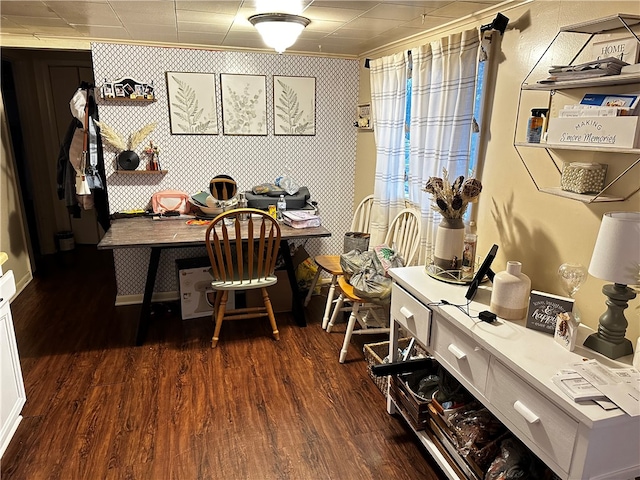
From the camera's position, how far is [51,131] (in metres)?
4.80

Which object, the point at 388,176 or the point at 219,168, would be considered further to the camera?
the point at 219,168

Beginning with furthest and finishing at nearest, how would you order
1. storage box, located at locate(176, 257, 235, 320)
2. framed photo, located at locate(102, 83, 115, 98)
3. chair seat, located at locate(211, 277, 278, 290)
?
storage box, located at locate(176, 257, 235, 320), framed photo, located at locate(102, 83, 115, 98), chair seat, located at locate(211, 277, 278, 290)

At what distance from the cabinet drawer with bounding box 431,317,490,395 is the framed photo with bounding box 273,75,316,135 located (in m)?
2.39

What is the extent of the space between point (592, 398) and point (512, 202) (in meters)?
1.12

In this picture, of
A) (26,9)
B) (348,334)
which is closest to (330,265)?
(348,334)

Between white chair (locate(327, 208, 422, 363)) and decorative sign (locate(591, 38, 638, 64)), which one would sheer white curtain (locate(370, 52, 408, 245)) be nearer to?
white chair (locate(327, 208, 422, 363))

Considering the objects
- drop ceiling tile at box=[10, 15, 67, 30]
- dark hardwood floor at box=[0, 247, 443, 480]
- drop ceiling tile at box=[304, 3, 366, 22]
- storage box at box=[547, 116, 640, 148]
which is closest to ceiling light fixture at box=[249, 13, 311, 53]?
drop ceiling tile at box=[304, 3, 366, 22]

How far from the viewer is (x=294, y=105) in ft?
12.0

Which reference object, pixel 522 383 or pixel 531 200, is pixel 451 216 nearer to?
pixel 531 200

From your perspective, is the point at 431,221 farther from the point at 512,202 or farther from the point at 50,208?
the point at 50,208

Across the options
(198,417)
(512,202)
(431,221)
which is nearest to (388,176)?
(431,221)

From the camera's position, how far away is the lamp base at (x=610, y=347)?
1405 mm

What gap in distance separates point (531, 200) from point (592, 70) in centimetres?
65

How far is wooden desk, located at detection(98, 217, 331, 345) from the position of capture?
2789 mm
